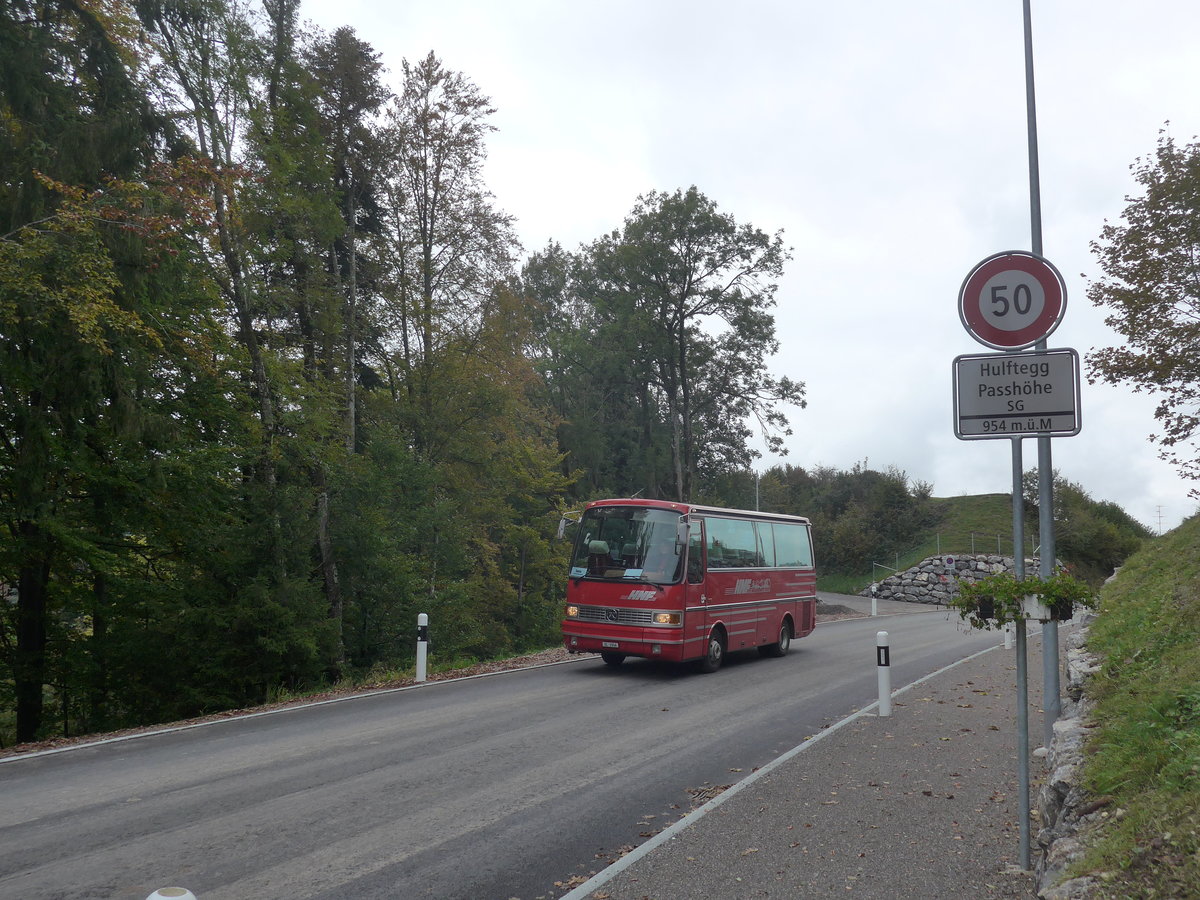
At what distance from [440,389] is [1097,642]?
2324cm

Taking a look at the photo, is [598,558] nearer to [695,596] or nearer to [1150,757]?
[695,596]

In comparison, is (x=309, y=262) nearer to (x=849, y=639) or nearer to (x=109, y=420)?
(x=109, y=420)

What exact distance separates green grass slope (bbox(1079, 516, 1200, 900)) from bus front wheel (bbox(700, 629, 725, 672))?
7021 mm

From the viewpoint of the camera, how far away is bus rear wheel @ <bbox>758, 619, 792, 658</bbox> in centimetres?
1859

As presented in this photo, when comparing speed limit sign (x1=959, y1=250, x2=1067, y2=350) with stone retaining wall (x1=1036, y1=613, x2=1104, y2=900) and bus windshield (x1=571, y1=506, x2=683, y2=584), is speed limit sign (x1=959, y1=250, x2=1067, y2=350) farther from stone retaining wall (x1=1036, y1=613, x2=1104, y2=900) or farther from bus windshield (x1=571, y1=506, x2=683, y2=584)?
bus windshield (x1=571, y1=506, x2=683, y2=584)

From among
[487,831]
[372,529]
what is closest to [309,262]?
[372,529]

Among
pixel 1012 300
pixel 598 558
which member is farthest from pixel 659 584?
pixel 1012 300

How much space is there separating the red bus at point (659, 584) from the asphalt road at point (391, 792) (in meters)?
1.57

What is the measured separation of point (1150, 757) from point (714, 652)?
431 inches

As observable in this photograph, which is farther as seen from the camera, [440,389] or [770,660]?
[440,389]

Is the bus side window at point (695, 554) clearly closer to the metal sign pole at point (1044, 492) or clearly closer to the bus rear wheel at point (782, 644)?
the bus rear wheel at point (782, 644)

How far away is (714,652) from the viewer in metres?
15.6

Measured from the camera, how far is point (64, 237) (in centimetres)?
1220

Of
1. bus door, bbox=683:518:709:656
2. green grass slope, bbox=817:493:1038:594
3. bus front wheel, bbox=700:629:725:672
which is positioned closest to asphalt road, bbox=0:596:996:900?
bus door, bbox=683:518:709:656
